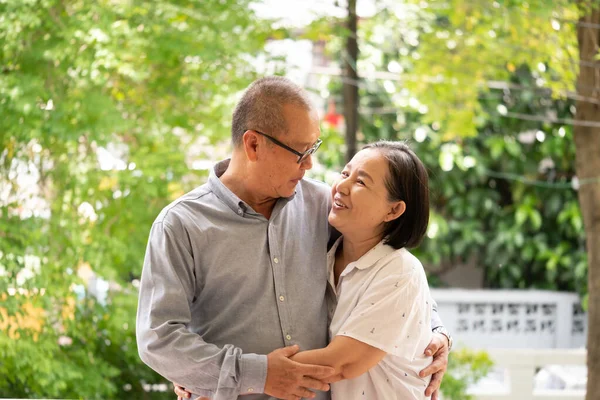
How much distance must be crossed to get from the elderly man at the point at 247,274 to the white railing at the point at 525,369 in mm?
2170

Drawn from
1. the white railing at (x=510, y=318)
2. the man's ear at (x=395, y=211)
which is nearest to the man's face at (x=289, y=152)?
the man's ear at (x=395, y=211)

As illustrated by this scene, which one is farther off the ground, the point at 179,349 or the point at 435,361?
the point at 179,349

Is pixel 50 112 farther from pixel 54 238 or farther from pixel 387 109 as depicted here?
pixel 387 109

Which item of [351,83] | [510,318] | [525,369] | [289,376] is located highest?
[289,376]

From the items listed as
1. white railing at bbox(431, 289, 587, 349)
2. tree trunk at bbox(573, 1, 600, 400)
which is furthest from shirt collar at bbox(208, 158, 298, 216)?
white railing at bbox(431, 289, 587, 349)

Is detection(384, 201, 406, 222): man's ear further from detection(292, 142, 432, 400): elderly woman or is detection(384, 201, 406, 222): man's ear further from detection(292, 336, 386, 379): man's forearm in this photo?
detection(292, 336, 386, 379): man's forearm

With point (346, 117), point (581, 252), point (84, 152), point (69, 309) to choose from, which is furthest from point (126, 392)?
point (581, 252)

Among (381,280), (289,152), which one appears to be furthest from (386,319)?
(289,152)

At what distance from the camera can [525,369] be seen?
384 cm

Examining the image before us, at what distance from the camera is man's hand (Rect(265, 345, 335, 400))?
5.28 feet

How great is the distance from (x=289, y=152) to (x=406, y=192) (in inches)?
11.4

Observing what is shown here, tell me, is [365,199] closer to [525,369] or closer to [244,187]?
[244,187]

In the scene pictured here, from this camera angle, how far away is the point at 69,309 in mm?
3314

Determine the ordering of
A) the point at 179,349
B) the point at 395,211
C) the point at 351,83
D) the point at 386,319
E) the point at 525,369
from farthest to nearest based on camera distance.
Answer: the point at 351,83
the point at 525,369
the point at 395,211
the point at 386,319
the point at 179,349
